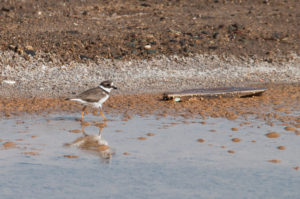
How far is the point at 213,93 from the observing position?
1141cm

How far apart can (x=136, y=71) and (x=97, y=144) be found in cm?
550

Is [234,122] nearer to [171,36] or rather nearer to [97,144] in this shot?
[97,144]

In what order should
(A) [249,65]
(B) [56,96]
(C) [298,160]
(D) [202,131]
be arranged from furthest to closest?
(A) [249,65]
(B) [56,96]
(D) [202,131]
(C) [298,160]

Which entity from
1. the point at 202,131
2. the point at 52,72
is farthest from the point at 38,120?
the point at 52,72

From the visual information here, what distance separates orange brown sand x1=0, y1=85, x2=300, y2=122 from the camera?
1012cm

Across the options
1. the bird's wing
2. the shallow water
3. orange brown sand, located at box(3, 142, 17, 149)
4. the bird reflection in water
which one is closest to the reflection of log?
the shallow water

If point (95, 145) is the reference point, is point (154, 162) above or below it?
above

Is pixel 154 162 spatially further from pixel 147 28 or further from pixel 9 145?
pixel 147 28

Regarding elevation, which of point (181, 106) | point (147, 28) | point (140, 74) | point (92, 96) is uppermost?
point (147, 28)

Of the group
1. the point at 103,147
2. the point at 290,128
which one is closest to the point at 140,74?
the point at 290,128

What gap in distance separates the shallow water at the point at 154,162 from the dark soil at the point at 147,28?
4.95 meters

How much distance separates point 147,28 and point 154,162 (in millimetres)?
9024

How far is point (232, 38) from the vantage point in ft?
50.2

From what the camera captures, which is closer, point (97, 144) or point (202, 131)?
point (97, 144)
